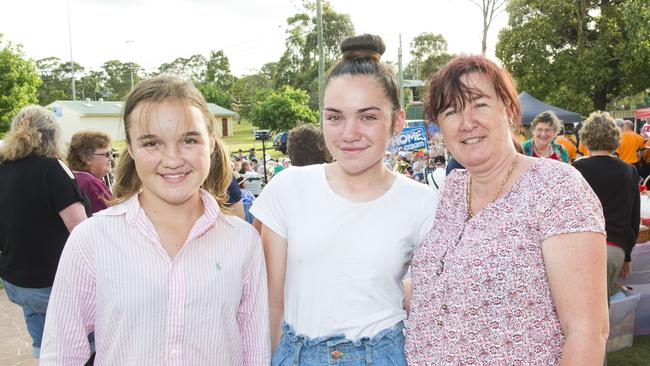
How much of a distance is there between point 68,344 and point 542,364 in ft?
4.94

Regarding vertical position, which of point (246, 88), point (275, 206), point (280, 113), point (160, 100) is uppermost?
point (246, 88)

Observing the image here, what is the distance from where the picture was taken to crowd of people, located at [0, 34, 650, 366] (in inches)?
61.5

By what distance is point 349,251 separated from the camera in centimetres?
189

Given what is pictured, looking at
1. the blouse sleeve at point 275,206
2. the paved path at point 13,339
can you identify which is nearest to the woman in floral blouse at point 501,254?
the blouse sleeve at point 275,206

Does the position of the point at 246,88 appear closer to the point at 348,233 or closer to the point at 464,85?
the point at 348,233

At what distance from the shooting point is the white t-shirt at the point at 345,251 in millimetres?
1873

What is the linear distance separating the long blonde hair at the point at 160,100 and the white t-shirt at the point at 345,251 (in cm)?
28

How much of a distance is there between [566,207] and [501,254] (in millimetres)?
236

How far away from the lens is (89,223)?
172 centimetres

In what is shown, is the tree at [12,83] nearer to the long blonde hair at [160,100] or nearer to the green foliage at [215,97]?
the long blonde hair at [160,100]

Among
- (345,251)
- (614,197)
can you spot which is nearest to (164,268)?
(345,251)

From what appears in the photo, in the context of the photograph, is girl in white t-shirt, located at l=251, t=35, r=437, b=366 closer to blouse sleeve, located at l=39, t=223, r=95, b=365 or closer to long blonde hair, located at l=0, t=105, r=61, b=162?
blouse sleeve, located at l=39, t=223, r=95, b=365

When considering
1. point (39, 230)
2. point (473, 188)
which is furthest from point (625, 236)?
point (39, 230)

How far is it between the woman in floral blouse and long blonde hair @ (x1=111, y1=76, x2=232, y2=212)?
852 mm
